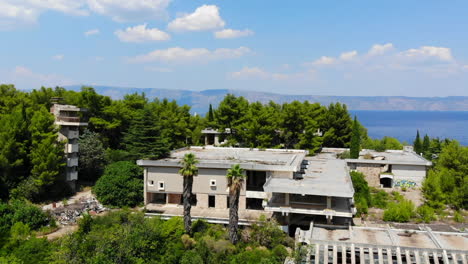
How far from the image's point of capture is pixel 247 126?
163ft

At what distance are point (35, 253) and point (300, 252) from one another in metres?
16.2

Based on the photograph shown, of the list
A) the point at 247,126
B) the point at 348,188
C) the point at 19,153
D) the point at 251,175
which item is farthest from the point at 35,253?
the point at 247,126

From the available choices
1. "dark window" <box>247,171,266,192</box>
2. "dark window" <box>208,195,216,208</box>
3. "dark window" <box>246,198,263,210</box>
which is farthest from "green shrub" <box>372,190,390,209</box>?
"dark window" <box>208,195,216,208</box>

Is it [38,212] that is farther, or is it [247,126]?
[247,126]

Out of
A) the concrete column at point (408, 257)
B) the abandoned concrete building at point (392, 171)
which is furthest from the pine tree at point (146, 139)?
the concrete column at point (408, 257)

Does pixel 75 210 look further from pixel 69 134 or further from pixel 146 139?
pixel 146 139

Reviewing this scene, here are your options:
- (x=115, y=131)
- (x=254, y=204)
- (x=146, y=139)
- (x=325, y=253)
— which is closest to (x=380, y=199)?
(x=254, y=204)

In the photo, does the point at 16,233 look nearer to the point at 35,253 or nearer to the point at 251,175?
the point at 35,253

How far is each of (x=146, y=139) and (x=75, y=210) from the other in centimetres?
1044

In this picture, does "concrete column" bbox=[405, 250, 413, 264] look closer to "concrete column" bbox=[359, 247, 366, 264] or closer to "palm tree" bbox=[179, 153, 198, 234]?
"concrete column" bbox=[359, 247, 366, 264]

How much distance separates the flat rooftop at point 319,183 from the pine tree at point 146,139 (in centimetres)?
1409

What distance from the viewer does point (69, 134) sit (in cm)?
3669

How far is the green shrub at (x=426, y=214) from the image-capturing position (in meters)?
30.8

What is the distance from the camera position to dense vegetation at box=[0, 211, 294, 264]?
2220 cm
